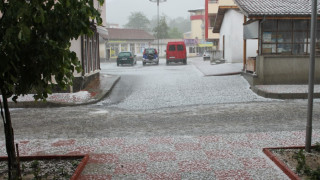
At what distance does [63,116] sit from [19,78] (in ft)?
20.5

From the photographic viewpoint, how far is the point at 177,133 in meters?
7.98

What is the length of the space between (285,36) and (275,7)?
1.42 metres

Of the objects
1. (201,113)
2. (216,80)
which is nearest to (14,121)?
(201,113)

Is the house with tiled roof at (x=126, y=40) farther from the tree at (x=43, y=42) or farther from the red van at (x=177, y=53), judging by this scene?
the tree at (x=43, y=42)

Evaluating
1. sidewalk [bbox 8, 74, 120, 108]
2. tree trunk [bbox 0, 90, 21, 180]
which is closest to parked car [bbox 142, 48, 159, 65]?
sidewalk [bbox 8, 74, 120, 108]

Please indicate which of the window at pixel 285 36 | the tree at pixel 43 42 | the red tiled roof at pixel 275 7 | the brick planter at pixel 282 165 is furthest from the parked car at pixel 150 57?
the tree at pixel 43 42

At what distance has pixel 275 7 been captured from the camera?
16.2 meters

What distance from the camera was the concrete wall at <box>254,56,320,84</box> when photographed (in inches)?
617

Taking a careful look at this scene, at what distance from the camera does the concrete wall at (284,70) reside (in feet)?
51.4

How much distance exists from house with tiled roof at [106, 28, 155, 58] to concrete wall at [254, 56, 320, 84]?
47.0 metres

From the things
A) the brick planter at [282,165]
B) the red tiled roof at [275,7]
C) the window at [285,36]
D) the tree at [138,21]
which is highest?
the tree at [138,21]

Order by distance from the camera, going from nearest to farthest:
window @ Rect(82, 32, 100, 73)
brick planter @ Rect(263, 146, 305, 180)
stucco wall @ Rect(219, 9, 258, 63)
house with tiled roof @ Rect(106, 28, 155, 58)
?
brick planter @ Rect(263, 146, 305, 180)
window @ Rect(82, 32, 100, 73)
stucco wall @ Rect(219, 9, 258, 63)
house with tiled roof @ Rect(106, 28, 155, 58)

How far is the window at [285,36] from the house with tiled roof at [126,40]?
154ft

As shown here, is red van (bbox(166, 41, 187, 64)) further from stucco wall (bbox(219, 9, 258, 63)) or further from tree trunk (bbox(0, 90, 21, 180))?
tree trunk (bbox(0, 90, 21, 180))
